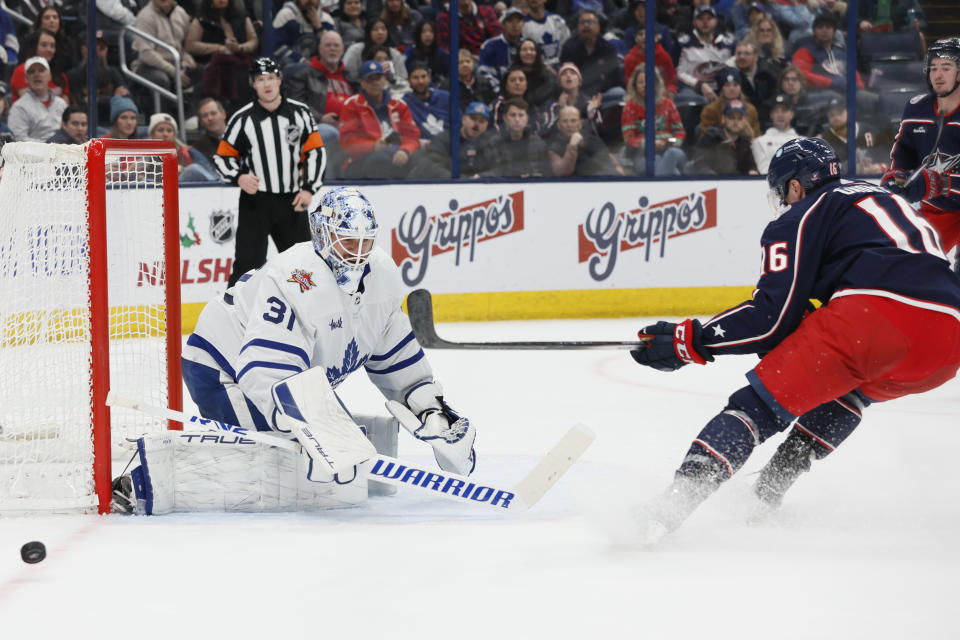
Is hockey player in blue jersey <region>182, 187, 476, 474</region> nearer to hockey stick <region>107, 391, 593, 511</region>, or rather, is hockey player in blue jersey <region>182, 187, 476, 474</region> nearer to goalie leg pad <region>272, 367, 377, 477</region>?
goalie leg pad <region>272, 367, 377, 477</region>

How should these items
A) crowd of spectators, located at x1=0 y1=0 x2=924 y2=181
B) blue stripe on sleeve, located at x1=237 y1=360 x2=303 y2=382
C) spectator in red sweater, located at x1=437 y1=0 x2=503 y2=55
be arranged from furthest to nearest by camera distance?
1. spectator in red sweater, located at x1=437 y1=0 x2=503 y2=55
2. crowd of spectators, located at x1=0 y1=0 x2=924 y2=181
3. blue stripe on sleeve, located at x1=237 y1=360 x2=303 y2=382

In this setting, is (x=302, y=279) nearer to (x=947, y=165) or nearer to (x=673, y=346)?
(x=673, y=346)

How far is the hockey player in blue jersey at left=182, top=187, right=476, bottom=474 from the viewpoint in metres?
2.66

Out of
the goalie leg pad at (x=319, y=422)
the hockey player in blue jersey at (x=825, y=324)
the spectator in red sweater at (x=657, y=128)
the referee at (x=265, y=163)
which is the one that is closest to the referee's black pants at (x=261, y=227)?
the referee at (x=265, y=163)

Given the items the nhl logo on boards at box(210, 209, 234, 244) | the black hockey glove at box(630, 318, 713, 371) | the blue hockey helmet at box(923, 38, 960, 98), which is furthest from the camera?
the nhl logo on boards at box(210, 209, 234, 244)

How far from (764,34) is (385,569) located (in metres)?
5.86

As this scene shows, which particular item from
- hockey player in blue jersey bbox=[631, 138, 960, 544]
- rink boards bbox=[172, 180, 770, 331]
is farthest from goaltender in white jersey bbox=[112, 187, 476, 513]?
rink boards bbox=[172, 180, 770, 331]

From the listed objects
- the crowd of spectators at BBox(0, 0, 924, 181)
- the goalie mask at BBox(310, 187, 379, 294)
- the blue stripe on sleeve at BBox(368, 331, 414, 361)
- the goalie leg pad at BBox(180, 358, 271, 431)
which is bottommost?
the goalie leg pad at BBox(180, 358, 271, 431)

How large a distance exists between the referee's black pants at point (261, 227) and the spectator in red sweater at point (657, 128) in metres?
2.29

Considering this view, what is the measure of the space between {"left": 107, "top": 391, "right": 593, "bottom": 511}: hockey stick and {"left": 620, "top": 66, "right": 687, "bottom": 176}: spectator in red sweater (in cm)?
468

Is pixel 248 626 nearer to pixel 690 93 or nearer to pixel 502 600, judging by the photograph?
pixel 502 600

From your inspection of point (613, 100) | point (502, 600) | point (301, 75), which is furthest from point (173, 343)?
point (613, 100)

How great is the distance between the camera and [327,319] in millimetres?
2730

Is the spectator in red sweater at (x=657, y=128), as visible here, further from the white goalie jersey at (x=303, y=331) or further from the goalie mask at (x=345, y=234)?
the goalie mask at (x=345, y=234)
